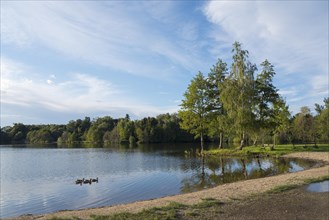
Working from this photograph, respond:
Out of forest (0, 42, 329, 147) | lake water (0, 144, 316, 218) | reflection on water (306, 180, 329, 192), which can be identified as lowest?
lake water (0, 144, 316, 218)

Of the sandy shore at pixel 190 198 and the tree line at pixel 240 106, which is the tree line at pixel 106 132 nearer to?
the tree line at pixel 240 106

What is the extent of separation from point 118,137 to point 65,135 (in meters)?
46.8

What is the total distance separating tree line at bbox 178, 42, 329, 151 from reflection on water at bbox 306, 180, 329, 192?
2802 cm

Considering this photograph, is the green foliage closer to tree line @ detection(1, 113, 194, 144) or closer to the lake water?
the lake water

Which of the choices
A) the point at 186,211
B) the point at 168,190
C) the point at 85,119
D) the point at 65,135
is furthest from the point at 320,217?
the point at 85,119

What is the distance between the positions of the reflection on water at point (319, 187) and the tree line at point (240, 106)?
28019mm

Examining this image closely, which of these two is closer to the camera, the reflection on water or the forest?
the reflection on water

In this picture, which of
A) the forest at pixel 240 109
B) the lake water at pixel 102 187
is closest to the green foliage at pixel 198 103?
the forest at pixel 240 109

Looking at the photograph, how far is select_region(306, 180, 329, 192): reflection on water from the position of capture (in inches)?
743

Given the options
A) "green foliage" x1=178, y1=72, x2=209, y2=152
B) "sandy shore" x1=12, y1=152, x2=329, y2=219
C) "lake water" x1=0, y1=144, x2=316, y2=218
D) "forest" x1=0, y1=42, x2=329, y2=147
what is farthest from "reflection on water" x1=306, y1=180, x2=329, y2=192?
"green foliage" x1=178, y1=72, x2=209, y2=152

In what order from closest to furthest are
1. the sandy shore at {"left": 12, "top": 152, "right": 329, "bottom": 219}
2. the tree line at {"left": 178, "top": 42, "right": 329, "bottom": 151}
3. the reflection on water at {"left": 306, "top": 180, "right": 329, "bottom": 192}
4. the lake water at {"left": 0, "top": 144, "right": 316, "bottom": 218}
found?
the sandy shore at {"left": 12, "top": 152, "right": 329, "bottom": 219}
the reflection on water at {"left": 306, "top": 180, "right": 329, "bottom": 192}
the lake water at {"left": 0, "top": 144, "right": 316, "bottom": 218}
the tree line at {"left": 178, "top": 42, "right": 329, "bottom": 151}

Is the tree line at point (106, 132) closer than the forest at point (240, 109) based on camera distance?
No

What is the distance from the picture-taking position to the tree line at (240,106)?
50.2 meters

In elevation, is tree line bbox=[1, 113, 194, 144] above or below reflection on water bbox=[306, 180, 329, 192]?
above
